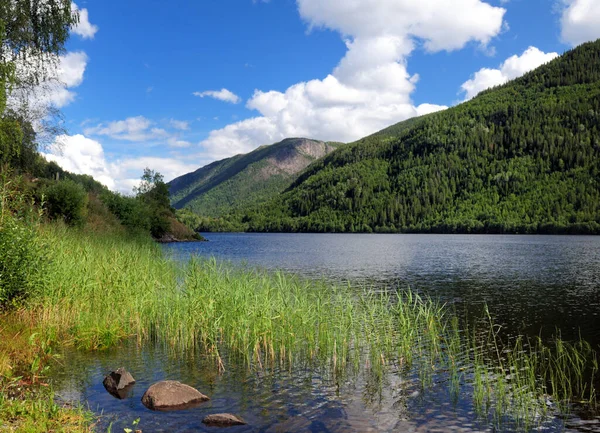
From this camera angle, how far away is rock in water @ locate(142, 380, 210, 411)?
38.0 feet

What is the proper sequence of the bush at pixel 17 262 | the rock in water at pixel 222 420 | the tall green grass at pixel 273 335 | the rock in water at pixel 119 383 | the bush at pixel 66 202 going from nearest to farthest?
the rock in water at pixel 222 420 → the rock in water at pixel 119 383 → the bush at pixel 17 262 → the tall green grass at pixel 273 335 → the bush at pixel 66 202

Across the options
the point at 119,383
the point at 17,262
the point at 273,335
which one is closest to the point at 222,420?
the point at 119,383

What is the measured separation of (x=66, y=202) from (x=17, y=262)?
32293 millimetres

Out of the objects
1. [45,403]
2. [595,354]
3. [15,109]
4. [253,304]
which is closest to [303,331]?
[253,304]

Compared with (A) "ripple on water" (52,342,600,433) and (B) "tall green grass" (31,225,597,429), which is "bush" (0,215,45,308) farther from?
(A) "ripple on water" (52,342,600,433)

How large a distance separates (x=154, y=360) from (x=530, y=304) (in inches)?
1015

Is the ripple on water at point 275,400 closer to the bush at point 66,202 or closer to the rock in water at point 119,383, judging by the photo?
the rock in water at point 119,383

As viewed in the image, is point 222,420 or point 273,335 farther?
point 273,335

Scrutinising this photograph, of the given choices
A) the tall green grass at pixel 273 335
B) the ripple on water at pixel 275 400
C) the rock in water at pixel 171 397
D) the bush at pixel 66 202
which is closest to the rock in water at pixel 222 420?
the ripple on water at pixel 275 400

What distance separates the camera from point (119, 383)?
1264 cm

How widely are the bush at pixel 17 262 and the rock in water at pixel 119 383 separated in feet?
13.6

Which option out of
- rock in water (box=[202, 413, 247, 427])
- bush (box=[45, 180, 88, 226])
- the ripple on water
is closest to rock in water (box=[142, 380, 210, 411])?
the ripple on water

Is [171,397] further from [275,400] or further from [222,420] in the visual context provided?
[275,400]

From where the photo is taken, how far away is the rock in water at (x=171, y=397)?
38.0 feet
